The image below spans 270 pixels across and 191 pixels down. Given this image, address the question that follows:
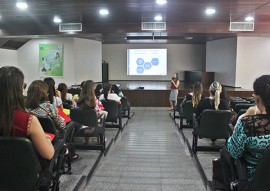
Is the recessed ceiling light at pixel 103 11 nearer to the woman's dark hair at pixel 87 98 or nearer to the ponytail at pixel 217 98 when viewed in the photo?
the woman's dark hair at pixel 87 98

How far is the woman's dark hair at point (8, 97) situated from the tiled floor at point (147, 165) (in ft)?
5.47

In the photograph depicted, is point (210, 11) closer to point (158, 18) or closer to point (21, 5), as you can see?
point (158, 18)

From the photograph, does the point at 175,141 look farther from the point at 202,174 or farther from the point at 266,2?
the point at 266,2

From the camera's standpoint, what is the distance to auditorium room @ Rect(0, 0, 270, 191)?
182 centimetres

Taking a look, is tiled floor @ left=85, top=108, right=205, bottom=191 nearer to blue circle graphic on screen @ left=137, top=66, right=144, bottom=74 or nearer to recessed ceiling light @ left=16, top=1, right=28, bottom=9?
recessed ceiling light @ left=16, top=1, right=28, bottom=9

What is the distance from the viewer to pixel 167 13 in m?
6.49

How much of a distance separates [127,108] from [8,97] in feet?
19.8

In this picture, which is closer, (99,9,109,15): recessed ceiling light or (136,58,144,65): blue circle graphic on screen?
(99,9,109,15): recessed ceiling light

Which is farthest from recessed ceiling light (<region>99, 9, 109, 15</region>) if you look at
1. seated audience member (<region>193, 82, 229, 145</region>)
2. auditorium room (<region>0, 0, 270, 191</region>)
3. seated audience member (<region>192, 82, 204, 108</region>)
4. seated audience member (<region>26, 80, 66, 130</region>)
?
seated audience member (<region>26, 80, 66, 130</region>)

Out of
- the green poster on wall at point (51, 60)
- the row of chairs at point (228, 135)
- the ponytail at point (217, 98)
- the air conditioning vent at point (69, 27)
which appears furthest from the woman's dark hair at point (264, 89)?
the green poster on wall at point (51, 60)

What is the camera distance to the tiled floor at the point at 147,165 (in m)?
3.23

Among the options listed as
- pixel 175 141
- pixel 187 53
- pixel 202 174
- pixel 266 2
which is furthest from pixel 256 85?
pixel 187 53

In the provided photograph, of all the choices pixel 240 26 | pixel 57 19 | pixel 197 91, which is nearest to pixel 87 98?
pixel 197 91

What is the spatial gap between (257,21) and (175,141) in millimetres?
4411
